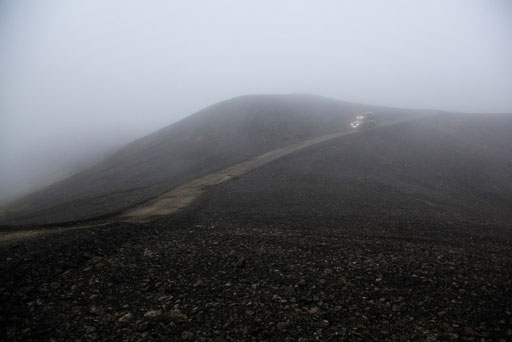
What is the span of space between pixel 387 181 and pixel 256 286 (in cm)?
1543

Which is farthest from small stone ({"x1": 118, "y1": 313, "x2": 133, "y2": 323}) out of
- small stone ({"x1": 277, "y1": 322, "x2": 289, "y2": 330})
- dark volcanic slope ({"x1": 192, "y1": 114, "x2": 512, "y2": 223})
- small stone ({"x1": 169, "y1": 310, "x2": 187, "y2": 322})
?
dark volcanic slope ({"x1": 192, "y1": 114, "x2": 512, "y2": 223})

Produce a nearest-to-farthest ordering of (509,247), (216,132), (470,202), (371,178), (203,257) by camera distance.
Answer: (203,257) → (509,247) → (470,202) → (371,178) → (216,132)

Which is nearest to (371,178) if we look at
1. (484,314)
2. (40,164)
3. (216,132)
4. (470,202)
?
(470,202)

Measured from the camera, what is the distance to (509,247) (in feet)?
33.7

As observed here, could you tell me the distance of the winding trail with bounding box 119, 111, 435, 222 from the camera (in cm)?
1431

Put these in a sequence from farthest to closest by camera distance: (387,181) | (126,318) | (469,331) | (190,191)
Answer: (387,181), (190,191), (126,318), (469,331)

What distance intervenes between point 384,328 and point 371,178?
15.6 meters

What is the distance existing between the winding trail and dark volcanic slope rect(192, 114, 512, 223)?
1.18 m

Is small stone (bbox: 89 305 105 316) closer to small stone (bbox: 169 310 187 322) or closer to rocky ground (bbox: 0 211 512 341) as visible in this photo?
rocky ground (bbox: 0 211 512 341)

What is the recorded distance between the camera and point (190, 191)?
18.1 meters

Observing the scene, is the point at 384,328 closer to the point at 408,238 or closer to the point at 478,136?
the point at 408,238

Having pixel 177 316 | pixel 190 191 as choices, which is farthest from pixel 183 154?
pixel 177 316

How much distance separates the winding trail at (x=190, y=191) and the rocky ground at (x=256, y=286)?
2.83 meters

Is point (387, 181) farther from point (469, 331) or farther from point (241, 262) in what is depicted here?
point (469, 331)
